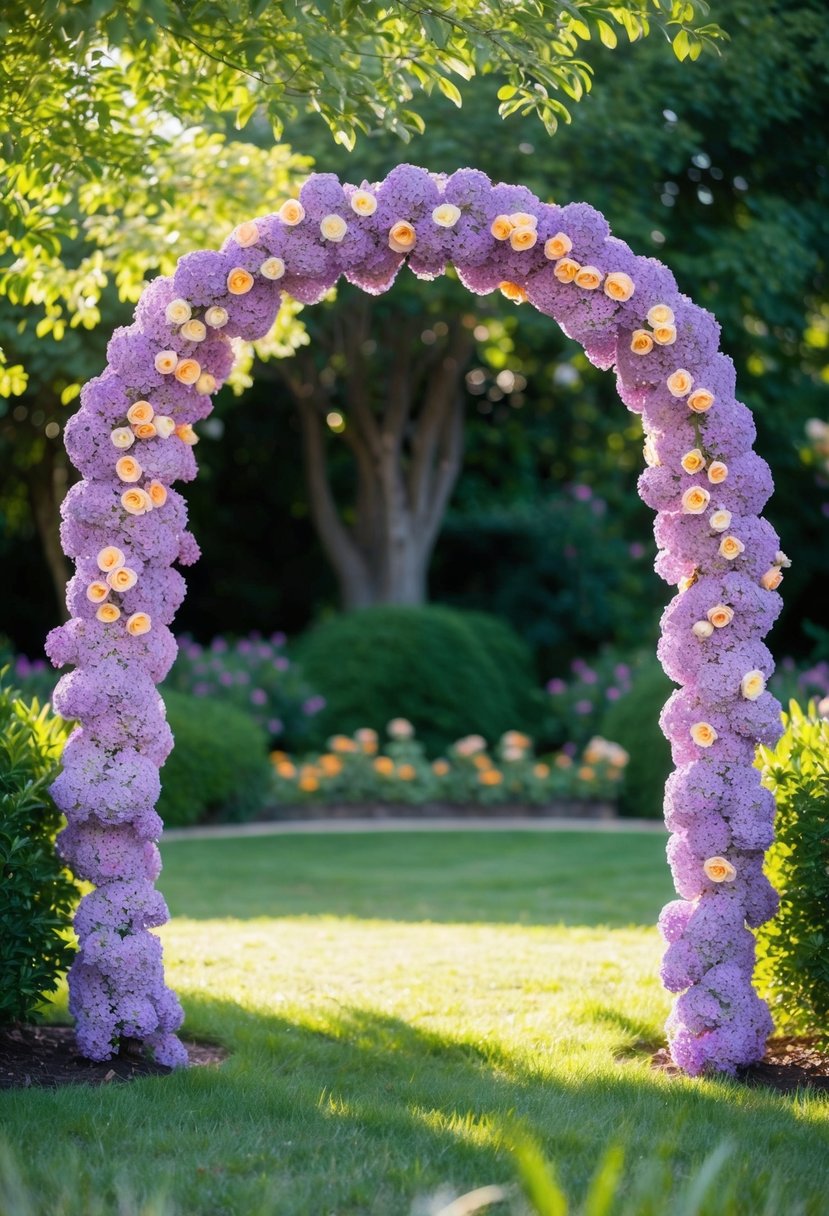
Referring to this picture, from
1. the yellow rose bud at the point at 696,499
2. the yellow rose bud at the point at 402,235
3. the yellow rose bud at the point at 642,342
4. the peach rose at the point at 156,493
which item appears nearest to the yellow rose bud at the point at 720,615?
the yellow rose bud at the point at 696,499

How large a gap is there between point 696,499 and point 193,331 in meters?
1.70

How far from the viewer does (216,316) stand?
4.55 m

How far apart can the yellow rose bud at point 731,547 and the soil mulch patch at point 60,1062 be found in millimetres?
2321

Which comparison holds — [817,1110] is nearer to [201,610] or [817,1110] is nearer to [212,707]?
[212,707]

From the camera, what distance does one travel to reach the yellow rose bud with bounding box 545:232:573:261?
4.50 meters

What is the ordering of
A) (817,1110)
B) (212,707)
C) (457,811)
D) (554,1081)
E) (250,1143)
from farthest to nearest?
1. (457,811)
2. (212,707)
3. (554,1081)
4. (817,1110)
5. (250,1143)

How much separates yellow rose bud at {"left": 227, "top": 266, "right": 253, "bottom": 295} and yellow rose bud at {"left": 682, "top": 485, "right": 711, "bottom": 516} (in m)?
1.56

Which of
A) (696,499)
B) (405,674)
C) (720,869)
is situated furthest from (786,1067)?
(405,674)

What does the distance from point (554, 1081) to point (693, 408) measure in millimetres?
2154

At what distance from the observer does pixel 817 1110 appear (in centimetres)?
402

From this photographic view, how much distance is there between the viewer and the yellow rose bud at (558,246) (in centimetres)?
450

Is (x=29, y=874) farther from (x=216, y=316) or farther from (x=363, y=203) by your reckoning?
(x=363, y=203)

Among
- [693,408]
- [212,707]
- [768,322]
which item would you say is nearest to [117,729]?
[693,408]

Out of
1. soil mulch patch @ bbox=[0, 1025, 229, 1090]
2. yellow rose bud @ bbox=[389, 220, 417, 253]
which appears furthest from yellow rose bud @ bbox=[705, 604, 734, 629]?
soil mulch patch @ bbox=[0, 1025, 229, 1090]
